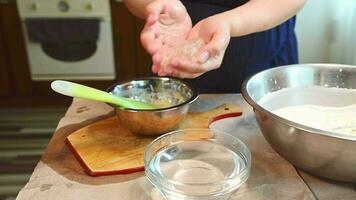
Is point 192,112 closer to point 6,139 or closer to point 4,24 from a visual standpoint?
point 6,139

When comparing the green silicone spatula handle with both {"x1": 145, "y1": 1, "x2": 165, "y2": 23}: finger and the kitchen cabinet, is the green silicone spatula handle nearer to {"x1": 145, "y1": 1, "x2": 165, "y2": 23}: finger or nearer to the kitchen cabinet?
{"x1": 145, "y1": 1, "x2": 165, "y2": 23}: finger

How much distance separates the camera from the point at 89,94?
634mm

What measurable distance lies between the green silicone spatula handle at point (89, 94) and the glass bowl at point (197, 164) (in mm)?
81

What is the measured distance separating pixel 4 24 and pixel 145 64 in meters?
0.75

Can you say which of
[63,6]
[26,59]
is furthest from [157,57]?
[26,59]

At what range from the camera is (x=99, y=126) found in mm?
733

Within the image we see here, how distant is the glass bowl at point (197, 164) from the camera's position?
523mm

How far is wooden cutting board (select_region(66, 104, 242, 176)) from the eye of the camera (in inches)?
24.3

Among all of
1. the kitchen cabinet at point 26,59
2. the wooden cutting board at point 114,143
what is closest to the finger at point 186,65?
the wooden cutting board at point 114,143

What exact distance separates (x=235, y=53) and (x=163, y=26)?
254mm

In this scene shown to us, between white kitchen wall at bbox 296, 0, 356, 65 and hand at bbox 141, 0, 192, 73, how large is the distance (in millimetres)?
1172

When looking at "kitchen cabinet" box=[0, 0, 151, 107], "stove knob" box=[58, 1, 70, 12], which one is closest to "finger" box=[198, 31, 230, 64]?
"kitchen cabinet" box=[0, 0, 151, 107]

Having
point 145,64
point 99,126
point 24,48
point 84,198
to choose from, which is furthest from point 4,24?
point 84,198

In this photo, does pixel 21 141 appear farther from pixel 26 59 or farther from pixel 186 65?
pixel 186 65
